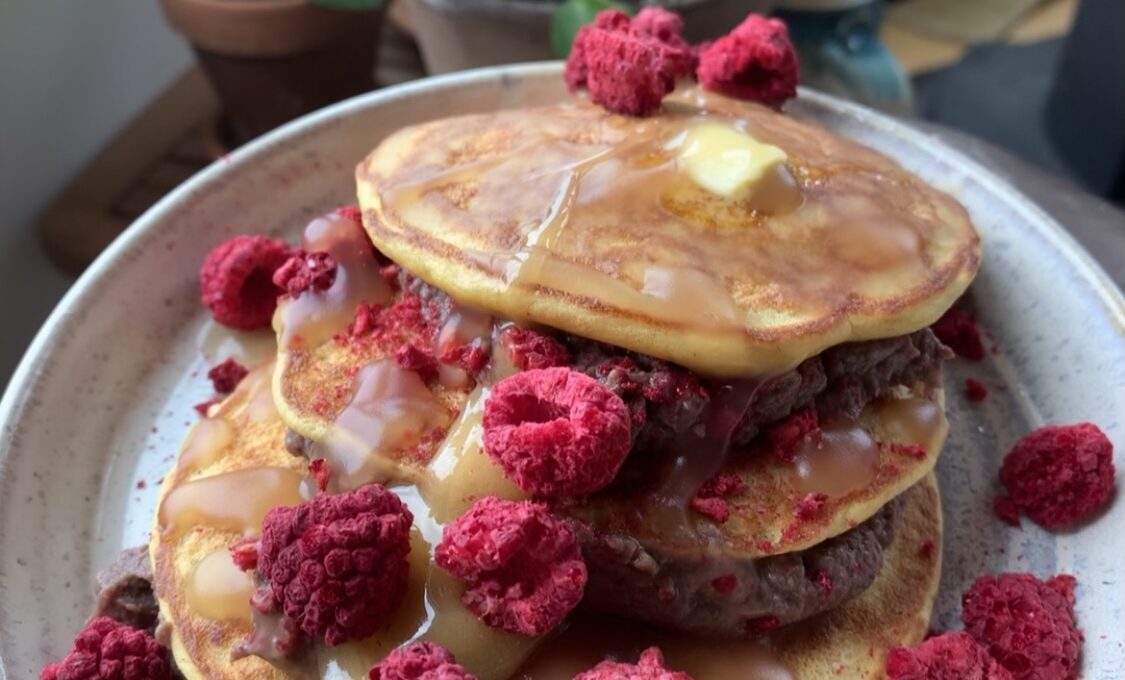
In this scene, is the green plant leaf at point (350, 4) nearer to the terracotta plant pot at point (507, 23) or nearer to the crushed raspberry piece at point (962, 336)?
the terracotta plant pot at point (507, 23)

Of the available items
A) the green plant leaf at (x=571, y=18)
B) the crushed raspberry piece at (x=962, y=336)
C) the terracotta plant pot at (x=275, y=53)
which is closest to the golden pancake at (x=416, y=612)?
the crushed raspberry piece at (x=962, y=336)

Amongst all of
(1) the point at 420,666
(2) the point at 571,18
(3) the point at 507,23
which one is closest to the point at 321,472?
(1) the point at 420,666

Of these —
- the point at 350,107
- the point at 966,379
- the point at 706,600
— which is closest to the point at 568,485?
the point at 706,600

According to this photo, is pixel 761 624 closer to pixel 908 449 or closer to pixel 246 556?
pixel 908 449

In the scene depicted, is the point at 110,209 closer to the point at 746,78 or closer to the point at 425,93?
the point at 425,93

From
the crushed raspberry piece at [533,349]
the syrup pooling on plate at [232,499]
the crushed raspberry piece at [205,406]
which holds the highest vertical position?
the crushed raspberry piece at [533,349]

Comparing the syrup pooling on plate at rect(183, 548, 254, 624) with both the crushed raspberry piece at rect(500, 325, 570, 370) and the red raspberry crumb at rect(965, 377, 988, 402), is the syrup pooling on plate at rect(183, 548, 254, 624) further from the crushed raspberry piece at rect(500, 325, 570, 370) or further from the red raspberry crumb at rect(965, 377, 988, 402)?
the red raspberry crumb at rect(965, 377, 988, 402)
